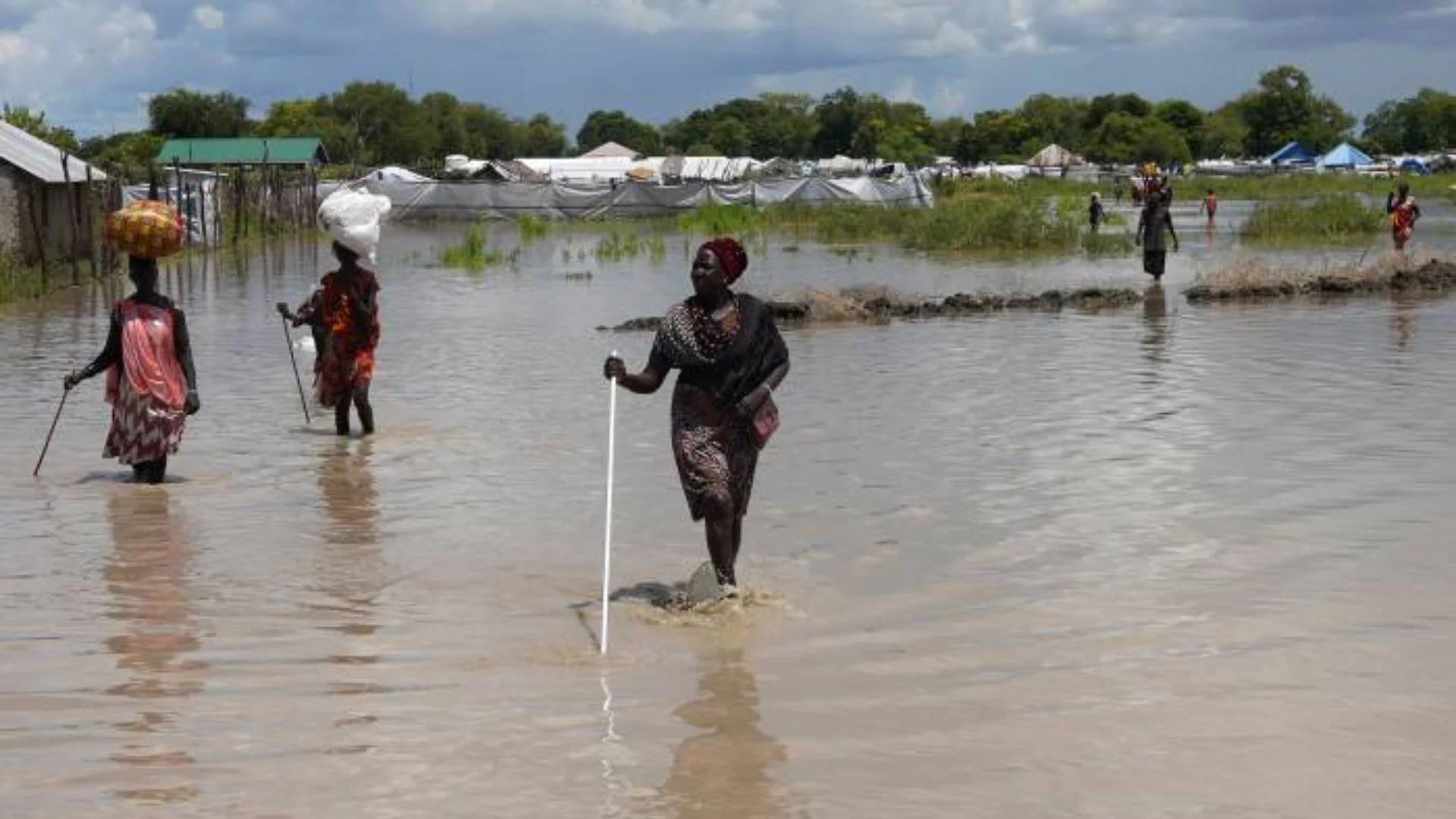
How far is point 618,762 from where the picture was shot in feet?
17.8

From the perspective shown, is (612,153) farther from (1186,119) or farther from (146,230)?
(146,230)

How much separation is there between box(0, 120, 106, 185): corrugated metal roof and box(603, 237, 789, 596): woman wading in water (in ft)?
67.2

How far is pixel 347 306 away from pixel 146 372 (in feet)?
6.36

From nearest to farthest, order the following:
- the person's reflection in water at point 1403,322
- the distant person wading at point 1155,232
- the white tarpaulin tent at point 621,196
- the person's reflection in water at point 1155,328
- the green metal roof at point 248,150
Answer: the person's reflection in water at point 1155,328
the person's reflection in water at point 1403,322
the distant person wading at point 1155,232
the white tarpaulin tent at point 621,196
the green metal roof at point 248,150

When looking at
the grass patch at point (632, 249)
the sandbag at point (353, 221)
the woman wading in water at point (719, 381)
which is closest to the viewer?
the woman wading in water at point (719, 381)

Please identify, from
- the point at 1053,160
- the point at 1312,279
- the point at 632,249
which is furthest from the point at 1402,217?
the point at 1053,160

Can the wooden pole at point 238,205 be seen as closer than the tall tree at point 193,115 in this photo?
Yes

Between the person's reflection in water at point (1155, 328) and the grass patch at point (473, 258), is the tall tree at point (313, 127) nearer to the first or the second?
the grass patch at point (473, 258)

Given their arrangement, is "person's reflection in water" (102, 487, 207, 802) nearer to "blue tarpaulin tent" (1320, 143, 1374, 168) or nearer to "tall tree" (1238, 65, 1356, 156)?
"blue tarpaulin tent" (1320, 143, 1374, 168)

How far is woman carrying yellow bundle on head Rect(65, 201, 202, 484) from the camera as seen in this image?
31.1 feet

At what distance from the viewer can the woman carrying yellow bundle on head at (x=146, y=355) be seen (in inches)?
373

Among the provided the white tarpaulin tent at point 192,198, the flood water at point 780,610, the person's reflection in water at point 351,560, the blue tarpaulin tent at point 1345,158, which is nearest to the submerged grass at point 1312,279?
the flood water at point 780,610

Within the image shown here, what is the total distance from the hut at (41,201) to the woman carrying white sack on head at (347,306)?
14632 mm

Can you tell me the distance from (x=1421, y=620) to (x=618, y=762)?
3.30 m
